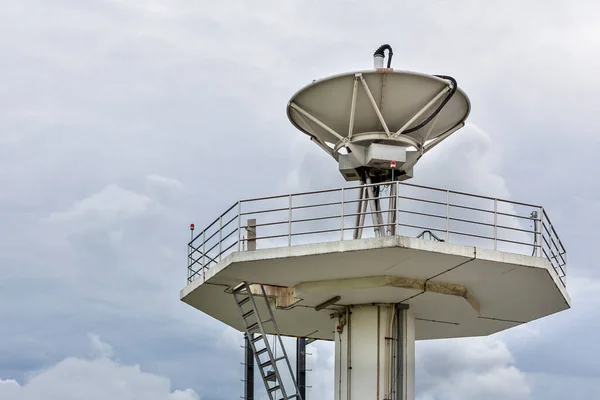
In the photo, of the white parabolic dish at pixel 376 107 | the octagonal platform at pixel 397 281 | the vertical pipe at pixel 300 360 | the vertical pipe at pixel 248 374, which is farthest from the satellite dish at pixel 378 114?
the vertical pipe at pixel 248 374

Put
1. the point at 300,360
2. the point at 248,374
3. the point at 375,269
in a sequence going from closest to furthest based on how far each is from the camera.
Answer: the point at 375,269 < the point at 300,360 < the point at 248,374

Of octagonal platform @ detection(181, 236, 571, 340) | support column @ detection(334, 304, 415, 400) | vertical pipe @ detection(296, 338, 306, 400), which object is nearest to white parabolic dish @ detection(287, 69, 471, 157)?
octagonal platform @ detection(181, 236, 571, 340)

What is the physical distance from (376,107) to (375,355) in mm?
5378

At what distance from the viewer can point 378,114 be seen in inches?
857

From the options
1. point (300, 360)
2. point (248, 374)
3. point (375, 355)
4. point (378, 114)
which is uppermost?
point (378, 114)

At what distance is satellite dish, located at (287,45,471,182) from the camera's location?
21.8 metres

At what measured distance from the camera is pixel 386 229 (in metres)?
22.7

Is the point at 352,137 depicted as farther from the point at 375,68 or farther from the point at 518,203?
the point at 518,203

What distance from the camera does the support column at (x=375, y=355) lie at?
22172 millimetres

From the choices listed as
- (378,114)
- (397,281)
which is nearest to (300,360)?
(397,281)

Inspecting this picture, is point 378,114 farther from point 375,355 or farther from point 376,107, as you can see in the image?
point 375,355

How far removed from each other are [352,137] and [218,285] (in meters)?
4.39

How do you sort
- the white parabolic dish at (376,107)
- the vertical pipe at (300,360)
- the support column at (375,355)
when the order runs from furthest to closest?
the vertical pipe at (300,360), the support column at (375,355), the white parabolic dish at (376,107)

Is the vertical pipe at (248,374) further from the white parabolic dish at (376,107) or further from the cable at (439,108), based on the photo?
the cable at (439,108)
